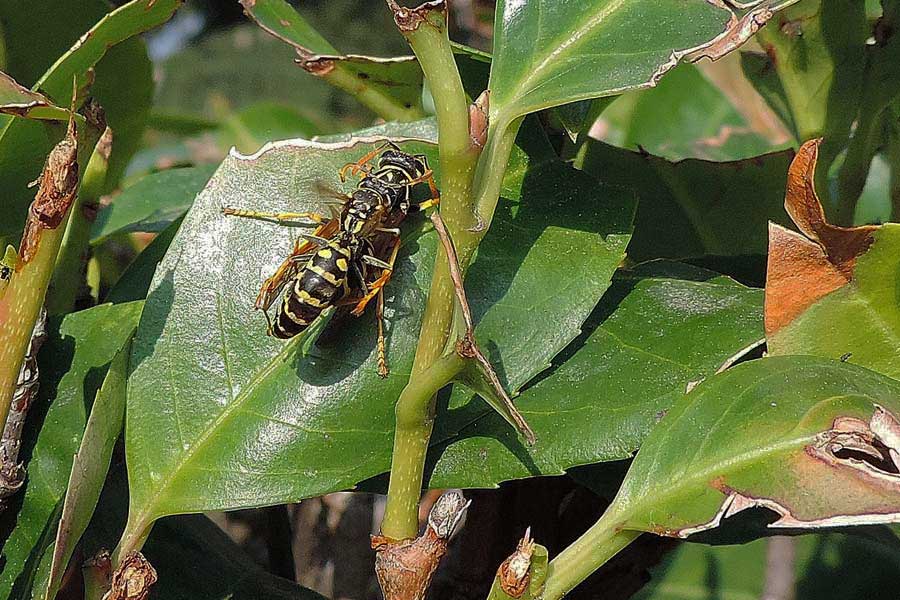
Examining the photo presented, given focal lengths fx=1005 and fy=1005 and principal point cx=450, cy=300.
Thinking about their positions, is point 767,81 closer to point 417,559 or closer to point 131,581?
point 417,559

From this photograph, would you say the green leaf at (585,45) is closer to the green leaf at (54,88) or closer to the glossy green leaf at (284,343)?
the glossy green leaf at (284,343)

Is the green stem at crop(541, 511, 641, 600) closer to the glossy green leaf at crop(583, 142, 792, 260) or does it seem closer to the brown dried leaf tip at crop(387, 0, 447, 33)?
the brown dried leaf tip at crop(387, 0, 447, 33)

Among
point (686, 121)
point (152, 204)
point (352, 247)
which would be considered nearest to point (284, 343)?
point (352, 247)

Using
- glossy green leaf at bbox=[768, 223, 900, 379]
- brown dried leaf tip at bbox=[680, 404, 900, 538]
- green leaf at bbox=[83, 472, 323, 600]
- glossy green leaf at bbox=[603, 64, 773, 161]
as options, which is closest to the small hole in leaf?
brown dried leaf tip at bbox=[680, 404, 900, 538]

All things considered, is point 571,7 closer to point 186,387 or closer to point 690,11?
point 690,11

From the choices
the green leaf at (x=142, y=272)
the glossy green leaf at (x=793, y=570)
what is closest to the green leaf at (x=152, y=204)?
the green leaf at (x=142, y=272)

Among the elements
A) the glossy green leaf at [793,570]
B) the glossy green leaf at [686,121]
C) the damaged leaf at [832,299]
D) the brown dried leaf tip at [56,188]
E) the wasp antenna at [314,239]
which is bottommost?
the glossy green leaf at [793,570]
